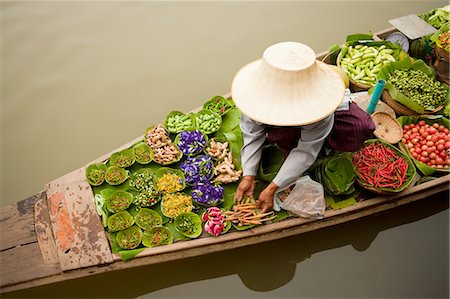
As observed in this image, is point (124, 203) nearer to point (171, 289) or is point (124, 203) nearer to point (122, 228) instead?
point (122, 228)

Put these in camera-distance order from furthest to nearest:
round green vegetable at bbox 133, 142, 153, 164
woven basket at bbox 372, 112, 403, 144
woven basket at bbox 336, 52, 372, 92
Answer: woven basket at bbox 336, 52, 372, 92 < woven basket at bbox 372, 112, 403, 144 < round green vegetable at bbox 133, 142, 153, 164

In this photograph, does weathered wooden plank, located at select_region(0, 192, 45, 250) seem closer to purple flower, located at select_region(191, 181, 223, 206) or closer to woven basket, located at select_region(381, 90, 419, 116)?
purple flower, located at select_region(191, 181, 223, 206)

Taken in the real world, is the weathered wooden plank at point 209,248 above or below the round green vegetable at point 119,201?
below

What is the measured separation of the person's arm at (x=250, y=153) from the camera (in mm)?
2807

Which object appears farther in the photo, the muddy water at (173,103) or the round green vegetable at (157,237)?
the muddy water at (173,103)

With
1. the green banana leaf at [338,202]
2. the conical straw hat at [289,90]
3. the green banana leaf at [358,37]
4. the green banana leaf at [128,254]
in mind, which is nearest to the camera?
the conical straw hat at [289,90]

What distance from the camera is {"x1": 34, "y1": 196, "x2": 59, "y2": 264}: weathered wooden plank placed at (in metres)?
2.84

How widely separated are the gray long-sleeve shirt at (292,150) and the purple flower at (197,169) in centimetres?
30

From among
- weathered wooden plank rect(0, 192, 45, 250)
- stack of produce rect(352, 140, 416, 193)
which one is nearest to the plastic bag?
stack of produce rect(352, 140, 416, 193)

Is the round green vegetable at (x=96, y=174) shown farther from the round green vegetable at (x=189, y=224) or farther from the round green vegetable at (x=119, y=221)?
the round green vegetable at (x=189, y=224)

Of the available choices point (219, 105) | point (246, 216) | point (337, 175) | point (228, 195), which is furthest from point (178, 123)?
point (337, 175)

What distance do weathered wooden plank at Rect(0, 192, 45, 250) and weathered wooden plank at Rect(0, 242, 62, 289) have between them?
5 centimetres

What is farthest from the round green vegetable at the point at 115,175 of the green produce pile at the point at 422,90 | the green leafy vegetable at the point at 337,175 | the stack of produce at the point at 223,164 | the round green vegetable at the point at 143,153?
the green produce pile at the point at 422,90

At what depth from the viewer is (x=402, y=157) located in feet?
10.3
